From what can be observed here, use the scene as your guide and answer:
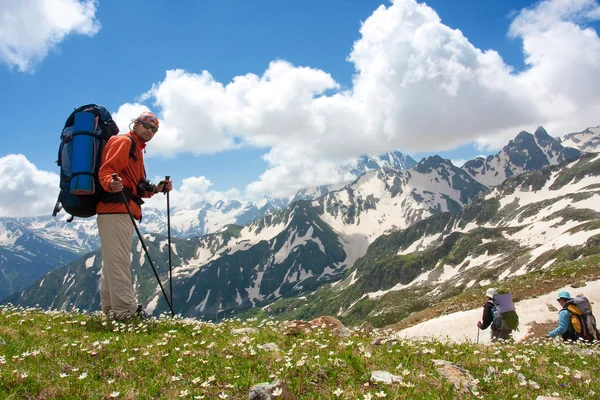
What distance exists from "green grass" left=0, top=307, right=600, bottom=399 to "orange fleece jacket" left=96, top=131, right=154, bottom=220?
2.88 metres

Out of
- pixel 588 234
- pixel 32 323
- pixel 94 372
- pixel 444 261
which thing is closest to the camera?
pixel 94 372

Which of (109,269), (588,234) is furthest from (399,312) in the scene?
(109,269)

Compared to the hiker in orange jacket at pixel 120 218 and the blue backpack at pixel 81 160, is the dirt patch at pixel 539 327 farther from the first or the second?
the blue backpack at pixel 81 160

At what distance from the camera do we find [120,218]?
30.8 ft

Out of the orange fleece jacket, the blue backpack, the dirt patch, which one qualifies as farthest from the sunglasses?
the dirt patch

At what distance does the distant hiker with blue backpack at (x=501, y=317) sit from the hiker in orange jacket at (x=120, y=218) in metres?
12.6

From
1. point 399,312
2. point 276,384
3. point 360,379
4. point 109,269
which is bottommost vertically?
point 399,312

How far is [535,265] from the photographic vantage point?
10300 cm

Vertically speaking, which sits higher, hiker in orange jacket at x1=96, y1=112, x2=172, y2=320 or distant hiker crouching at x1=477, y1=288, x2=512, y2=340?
hiker in orange jacket at x1=96, y1=112, x2=172, y2=320

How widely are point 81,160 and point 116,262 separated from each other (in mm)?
2743

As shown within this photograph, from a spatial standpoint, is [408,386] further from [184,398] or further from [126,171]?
[126,171]

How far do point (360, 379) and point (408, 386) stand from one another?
812 mm

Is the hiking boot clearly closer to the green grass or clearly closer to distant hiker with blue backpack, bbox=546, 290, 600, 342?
the green grass

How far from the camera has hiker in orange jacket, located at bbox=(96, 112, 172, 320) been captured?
909 cm
